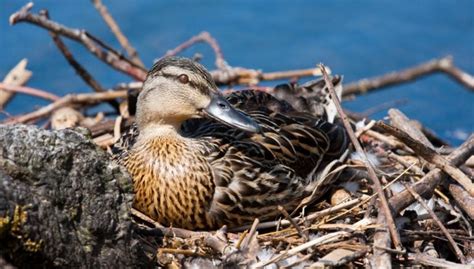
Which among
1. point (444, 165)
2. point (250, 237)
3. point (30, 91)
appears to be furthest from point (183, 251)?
point (30, 91)

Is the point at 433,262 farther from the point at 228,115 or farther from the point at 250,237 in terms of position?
the point at 228,115

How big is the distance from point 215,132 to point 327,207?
1.97 feet

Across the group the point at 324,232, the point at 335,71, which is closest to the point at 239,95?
the point at 324,232

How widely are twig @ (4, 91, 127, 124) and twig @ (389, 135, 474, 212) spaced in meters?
1.95

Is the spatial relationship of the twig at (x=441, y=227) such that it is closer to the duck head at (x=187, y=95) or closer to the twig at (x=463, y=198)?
the twig at (x=463, y=198)

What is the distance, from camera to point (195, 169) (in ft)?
14.9

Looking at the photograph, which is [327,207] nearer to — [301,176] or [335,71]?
[301,176]

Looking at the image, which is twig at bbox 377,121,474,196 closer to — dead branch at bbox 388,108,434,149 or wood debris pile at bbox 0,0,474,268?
wood debris pile at bbox 0,0,474,268

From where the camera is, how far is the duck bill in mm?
4484

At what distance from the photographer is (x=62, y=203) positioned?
3.80m

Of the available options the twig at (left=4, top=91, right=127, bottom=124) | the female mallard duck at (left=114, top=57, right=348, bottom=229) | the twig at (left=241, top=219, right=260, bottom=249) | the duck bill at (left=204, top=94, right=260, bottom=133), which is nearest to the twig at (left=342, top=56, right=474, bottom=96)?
the twig at (left=4, top=91, right=127, bottom=124)

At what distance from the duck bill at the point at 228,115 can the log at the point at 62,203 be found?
57 centimetres

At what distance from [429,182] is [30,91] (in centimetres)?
245

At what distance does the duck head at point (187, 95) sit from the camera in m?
4.51
